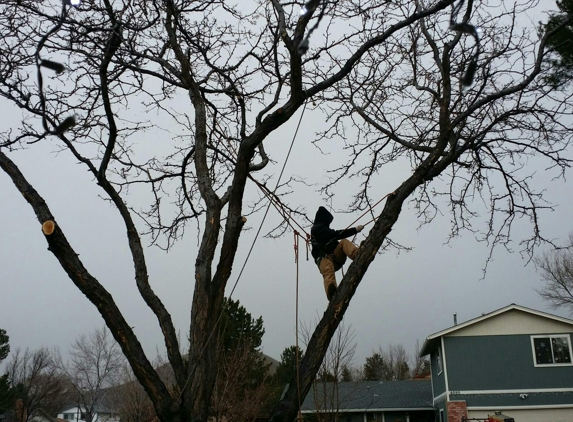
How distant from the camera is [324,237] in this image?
7.54 metres

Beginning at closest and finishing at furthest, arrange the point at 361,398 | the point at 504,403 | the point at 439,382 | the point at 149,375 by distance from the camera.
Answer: the point at 149,375 → the point at 504,403 → the point at 439,382 → the point at 361,398

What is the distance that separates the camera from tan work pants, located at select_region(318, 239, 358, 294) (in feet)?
23.4

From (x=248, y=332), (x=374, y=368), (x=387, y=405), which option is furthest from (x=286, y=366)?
(x=374, y=368)

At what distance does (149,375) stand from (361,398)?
91.7 feet

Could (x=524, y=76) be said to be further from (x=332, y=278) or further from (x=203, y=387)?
(x=203, y=387)

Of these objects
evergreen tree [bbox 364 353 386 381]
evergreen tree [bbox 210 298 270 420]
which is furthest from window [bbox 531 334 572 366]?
evergreen tree [bbox 364 353 386 381]

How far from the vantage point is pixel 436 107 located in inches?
318

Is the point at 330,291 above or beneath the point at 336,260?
beneath

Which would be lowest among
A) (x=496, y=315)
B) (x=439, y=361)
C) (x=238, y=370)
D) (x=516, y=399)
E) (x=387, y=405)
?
(x=387, y=405)

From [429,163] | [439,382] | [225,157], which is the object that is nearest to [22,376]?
[439,382]

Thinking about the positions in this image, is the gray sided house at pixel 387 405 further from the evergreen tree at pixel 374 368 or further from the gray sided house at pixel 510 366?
the evergreen tree at pixel 374 368

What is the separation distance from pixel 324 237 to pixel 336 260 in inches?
12.7

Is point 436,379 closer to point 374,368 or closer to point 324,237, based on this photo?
point 324,237

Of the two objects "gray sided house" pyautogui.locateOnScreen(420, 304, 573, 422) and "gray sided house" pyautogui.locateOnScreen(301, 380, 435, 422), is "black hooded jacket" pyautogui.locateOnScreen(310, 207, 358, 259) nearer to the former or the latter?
"gray sided house" pyautogui.locateOnScreen(420, 304, 573, 422)
